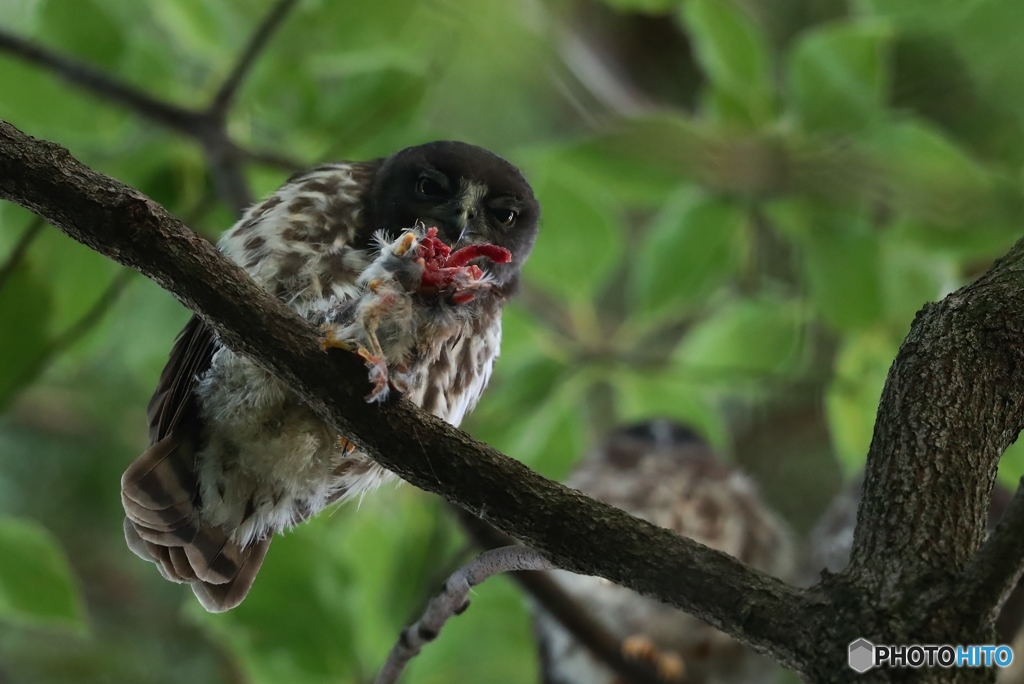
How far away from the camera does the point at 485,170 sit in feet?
7.18

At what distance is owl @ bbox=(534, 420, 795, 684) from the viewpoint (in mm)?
3906

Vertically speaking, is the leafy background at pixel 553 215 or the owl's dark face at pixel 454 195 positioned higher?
the leafy background at pixel 553 215

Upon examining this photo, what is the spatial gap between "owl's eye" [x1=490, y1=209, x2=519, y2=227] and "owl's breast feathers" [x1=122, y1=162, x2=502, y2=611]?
177 millimetres

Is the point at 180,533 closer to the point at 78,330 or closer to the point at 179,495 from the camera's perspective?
the point at 179,495

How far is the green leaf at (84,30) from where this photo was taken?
2.83 m

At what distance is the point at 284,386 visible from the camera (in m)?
1.96

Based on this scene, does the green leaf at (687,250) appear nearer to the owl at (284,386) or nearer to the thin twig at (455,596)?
the owl at (284,386)

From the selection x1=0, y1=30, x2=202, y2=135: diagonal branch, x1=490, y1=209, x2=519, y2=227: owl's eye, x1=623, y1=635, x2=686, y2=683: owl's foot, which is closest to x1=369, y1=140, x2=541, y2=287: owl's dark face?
x1=490, y1=209, x2=519, y2=227: owl's eye

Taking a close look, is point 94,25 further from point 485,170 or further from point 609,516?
point 609,516

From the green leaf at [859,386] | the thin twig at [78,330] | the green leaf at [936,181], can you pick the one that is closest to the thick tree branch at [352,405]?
the thin twig at [78,330]

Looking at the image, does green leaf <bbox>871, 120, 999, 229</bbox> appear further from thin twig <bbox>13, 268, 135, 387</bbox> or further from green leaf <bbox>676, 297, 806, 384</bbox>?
thin twig <bbox>13, 268, 135, 387</bbox>

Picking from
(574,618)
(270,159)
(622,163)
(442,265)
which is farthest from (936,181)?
(270,159)

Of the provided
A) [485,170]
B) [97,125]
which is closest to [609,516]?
[485,170]

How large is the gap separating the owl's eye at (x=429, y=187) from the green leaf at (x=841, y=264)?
4.25 feet
